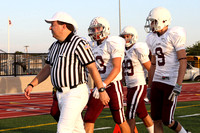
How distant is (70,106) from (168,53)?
5.55ft

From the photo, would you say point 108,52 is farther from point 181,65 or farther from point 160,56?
point 181,65

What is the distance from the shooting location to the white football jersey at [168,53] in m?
4.88

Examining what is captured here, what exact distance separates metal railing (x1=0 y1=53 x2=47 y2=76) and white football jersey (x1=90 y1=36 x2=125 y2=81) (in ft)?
49.3

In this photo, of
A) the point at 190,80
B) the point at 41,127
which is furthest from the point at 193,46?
the point at 41,127

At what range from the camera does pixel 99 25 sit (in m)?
5.25

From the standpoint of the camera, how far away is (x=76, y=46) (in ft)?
13.5

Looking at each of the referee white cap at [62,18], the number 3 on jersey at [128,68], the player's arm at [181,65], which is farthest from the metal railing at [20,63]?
the referee white cap at [62,18]

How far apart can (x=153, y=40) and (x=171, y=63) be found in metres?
0.45

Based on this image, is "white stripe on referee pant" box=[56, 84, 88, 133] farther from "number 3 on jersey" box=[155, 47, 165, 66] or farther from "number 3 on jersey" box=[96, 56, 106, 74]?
"number 3 on jersey" box=[155, 47, 165, 66]

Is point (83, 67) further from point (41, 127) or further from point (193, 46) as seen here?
point (193, 46)

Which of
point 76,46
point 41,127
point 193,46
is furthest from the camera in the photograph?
point 193,46

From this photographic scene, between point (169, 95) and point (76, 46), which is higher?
point (76, 46)

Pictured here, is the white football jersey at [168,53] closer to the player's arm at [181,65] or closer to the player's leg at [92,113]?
the player's arm at [181,65]

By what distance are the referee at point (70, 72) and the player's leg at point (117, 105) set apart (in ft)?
3.25
